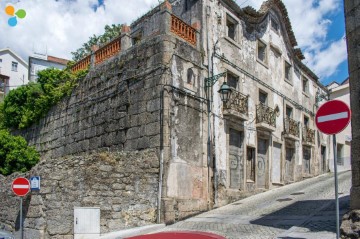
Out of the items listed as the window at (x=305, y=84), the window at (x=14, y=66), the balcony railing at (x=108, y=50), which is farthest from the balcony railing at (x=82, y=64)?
the window at (x=14, y=66)

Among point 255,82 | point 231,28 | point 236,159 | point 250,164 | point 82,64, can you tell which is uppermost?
point 231,28

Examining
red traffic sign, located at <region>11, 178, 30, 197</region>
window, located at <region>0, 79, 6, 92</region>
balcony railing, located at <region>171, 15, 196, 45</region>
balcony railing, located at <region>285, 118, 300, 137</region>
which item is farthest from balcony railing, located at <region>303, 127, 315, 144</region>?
window, located at <region>0, 79, 6, 92</region>

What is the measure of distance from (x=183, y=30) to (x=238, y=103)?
10.9 ft

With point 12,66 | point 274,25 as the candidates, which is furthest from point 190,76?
point 12,66

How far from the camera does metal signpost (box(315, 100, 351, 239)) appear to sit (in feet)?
18.0

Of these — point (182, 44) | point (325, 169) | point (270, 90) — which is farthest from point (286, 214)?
point (325, 169)

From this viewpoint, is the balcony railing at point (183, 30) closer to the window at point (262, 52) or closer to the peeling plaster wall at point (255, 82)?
the peeling plaster wall at point (255, 82)

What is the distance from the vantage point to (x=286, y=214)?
1004 centimetres

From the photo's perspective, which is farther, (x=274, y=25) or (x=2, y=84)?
(x=2, y=84)

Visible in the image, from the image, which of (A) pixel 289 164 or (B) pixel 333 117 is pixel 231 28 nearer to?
(A) pixel 289 164

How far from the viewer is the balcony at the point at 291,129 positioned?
18.2 m

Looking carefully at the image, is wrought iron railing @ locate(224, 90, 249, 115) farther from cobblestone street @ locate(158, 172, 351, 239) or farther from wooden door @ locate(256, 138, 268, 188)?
cobblestone street @ locate(158, 172, 351, 239)

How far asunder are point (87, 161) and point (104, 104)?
155 inches

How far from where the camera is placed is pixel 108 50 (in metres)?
14.0
